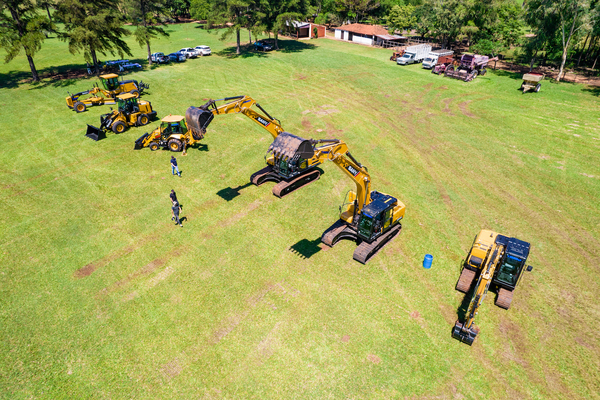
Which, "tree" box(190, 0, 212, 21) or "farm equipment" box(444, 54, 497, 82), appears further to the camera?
"tree" box(190, 0, 212, 21)

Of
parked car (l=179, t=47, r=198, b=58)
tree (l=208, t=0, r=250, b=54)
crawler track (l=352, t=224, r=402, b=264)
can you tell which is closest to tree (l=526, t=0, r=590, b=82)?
tree (l=208, t=0, r=250, b=54)

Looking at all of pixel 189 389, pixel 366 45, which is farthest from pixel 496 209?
pixel 366 45

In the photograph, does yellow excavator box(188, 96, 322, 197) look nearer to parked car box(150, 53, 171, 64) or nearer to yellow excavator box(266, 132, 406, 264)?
yellow excavator box(266, 132, 406, 264)

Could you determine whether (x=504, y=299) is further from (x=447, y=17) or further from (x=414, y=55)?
(x=447, y=17)

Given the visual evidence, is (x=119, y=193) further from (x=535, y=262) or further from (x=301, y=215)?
(x=535, y=262)

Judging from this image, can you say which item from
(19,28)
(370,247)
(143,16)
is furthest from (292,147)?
(143,16)
